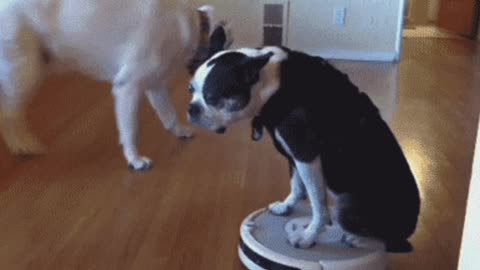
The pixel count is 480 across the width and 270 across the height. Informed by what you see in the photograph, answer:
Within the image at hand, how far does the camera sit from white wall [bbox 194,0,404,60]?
472 centimetres

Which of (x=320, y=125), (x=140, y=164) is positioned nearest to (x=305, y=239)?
(x=320, y=125)

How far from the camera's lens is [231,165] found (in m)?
2.68

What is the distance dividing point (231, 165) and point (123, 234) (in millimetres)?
733

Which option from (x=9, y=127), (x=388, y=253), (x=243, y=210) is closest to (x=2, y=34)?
(x=9, y=127)

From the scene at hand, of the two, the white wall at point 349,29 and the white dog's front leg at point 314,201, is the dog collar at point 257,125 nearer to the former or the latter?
the white dog's front leg at point 314,201

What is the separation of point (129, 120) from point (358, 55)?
2665 mm

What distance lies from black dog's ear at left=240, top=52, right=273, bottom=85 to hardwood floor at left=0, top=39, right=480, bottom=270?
2.12 ft

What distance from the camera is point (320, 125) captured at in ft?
5.32

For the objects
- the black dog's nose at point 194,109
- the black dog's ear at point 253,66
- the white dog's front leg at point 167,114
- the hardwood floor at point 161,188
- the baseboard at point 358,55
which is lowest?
the baseboard at point 358,55

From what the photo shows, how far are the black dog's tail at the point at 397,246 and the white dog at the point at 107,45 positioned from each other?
112 cm

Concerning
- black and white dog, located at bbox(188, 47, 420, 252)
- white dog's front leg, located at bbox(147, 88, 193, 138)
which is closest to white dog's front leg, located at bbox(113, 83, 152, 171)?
white dog's front leg, located at bbox(147, 88, 193, 138)

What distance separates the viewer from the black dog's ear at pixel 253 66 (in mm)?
1564

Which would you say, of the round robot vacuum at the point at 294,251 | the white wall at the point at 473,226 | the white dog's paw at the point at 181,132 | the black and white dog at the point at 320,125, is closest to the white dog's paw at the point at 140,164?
the white dog's paw at the point at 181,132

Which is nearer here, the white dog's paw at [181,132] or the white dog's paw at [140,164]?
the white dog's paw at [140,164]
